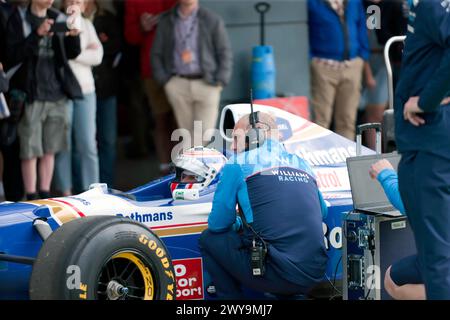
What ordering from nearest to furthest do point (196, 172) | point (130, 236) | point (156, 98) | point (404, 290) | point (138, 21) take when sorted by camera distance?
1. point (404, 290)
2. point (130, 236)
3. point (196, 172)
4. point (138, 21)
5. point (156, 98)

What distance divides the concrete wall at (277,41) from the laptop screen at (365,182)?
16.7 ft

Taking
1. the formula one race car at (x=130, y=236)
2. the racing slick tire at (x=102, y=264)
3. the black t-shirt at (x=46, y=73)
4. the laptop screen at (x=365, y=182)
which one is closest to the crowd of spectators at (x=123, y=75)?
the black t-shirt at (x=46, y=73)

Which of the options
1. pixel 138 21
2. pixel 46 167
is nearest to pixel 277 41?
pixel 138 21

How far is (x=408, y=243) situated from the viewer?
6.21 m

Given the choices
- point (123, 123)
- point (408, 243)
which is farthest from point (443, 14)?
point (123, 123)

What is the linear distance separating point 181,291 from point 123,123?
6734 mm

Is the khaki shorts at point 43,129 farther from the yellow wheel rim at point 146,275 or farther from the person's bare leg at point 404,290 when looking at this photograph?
the person's bare leg at point 404,290

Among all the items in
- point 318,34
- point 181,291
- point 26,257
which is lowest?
point 181,291

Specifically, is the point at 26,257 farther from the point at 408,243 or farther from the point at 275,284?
the point at 408,243

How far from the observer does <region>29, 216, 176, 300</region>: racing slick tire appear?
17.6 feet

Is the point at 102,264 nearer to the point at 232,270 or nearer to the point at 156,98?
the point at 232,270

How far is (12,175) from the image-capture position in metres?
9.16

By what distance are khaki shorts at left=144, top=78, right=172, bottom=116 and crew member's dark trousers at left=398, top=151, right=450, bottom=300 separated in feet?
18.9

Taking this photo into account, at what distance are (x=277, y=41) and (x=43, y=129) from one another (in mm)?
3290
